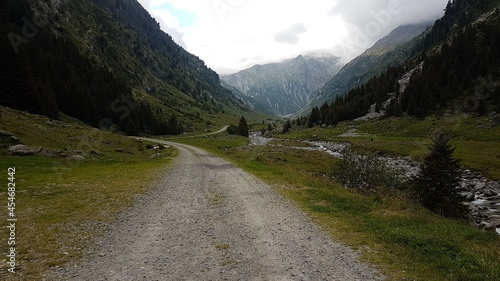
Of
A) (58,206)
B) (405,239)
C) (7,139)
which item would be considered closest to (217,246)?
(405,239)

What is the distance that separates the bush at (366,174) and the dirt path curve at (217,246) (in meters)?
14.4

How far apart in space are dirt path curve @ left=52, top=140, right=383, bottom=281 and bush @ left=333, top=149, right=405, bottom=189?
569 inches

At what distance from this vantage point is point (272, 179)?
2655cm

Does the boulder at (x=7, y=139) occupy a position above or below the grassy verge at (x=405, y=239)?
above

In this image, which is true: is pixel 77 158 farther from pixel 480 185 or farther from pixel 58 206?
pixel 480 185

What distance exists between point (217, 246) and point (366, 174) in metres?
23.0

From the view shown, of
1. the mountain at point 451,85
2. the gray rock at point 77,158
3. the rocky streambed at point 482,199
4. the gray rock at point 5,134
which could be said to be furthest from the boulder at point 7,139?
the mountain at point 451,85

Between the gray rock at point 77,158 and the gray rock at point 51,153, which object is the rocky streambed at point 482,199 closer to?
the gray rock at point 77,158

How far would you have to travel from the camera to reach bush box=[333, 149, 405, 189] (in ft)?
92.8

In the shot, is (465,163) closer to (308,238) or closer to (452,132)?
(452,132)

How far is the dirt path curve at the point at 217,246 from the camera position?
8531 millimetres

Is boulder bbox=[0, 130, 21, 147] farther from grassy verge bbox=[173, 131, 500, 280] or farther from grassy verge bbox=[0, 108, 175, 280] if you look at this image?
grassy verge bbox=[173, 131, 500, 280]

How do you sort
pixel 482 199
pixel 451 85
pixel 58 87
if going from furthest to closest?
1. pixel 451 85
2. pixel 58 87
3. pixel 482 199

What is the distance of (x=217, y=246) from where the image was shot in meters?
10.7
